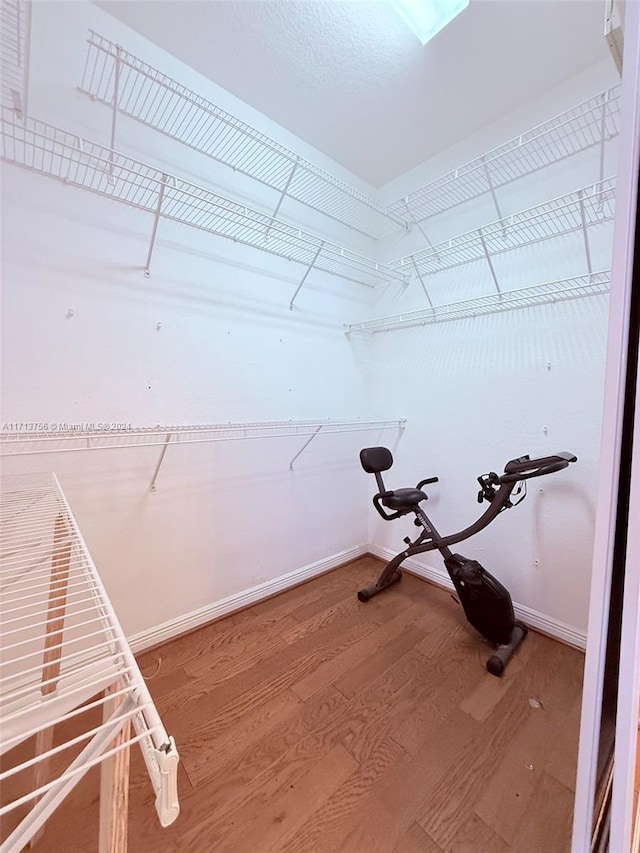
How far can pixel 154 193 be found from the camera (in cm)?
156

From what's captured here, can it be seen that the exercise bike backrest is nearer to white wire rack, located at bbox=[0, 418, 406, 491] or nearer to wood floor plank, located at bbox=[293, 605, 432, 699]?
white wire rack, located at bbox=[0, 418, 406, 491]

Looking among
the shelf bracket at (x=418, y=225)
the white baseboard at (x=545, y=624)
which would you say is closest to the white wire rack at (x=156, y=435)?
the white baseboard at (x=545, y=624)

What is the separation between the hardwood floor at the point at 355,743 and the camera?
972 mm

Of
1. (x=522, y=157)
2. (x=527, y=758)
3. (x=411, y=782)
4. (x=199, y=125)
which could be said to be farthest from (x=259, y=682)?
(x=522, y=157)

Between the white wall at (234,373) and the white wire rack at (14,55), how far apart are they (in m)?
0.13

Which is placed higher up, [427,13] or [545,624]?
[427,13]

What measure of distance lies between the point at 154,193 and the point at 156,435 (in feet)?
3.61

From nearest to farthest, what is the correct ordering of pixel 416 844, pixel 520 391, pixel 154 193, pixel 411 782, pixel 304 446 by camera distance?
pixel 416 844 < pixel 411 782 < pixel 154 193 < pixel 520 391 < pixel 304 446

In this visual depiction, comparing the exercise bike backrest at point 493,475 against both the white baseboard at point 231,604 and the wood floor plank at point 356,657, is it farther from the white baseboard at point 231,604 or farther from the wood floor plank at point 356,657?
the white baseboard at point 231,604

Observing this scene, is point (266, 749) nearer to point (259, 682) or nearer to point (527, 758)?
point (259, 682)

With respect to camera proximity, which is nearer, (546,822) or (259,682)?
(546,822)

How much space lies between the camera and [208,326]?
178 centimetres

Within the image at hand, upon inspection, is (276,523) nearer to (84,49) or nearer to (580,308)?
(580,308)

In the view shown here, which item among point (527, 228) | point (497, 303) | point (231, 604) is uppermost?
point (527, 228)
